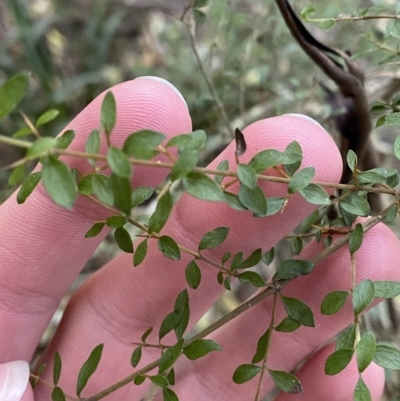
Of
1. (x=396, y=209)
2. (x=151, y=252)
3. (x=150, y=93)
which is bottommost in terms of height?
(x=151, y=252)

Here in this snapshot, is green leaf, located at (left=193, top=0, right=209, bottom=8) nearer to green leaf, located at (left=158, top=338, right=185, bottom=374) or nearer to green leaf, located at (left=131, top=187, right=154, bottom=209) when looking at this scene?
green leaf, located at (left=131, top=187, right=154, bottom=209)

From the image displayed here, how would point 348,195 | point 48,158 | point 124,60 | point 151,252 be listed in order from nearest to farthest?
1. point 48,158
2. point 348,195
3. point 151,252
4. point 124,60

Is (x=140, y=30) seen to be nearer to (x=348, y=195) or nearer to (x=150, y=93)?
(x=150, y=93)

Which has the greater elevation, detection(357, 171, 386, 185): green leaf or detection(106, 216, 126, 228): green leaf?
detection(106, 216, 126, 228): green leaf

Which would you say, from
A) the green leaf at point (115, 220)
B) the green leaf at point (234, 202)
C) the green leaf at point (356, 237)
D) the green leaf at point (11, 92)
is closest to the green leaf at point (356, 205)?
the green leaf at point (356, 237)

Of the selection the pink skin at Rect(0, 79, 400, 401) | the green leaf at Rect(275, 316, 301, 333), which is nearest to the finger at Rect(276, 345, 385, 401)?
the pink skin at Rect(0, 79, 400, 401)

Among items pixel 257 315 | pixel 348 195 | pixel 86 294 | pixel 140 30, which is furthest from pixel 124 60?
pixel 348 195

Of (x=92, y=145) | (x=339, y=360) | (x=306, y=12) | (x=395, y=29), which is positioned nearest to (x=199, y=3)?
(x=306, y=12)

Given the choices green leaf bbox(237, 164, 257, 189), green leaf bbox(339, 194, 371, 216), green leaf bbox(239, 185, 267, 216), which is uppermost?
green leaf bbox(237, 164, 257, 189)
